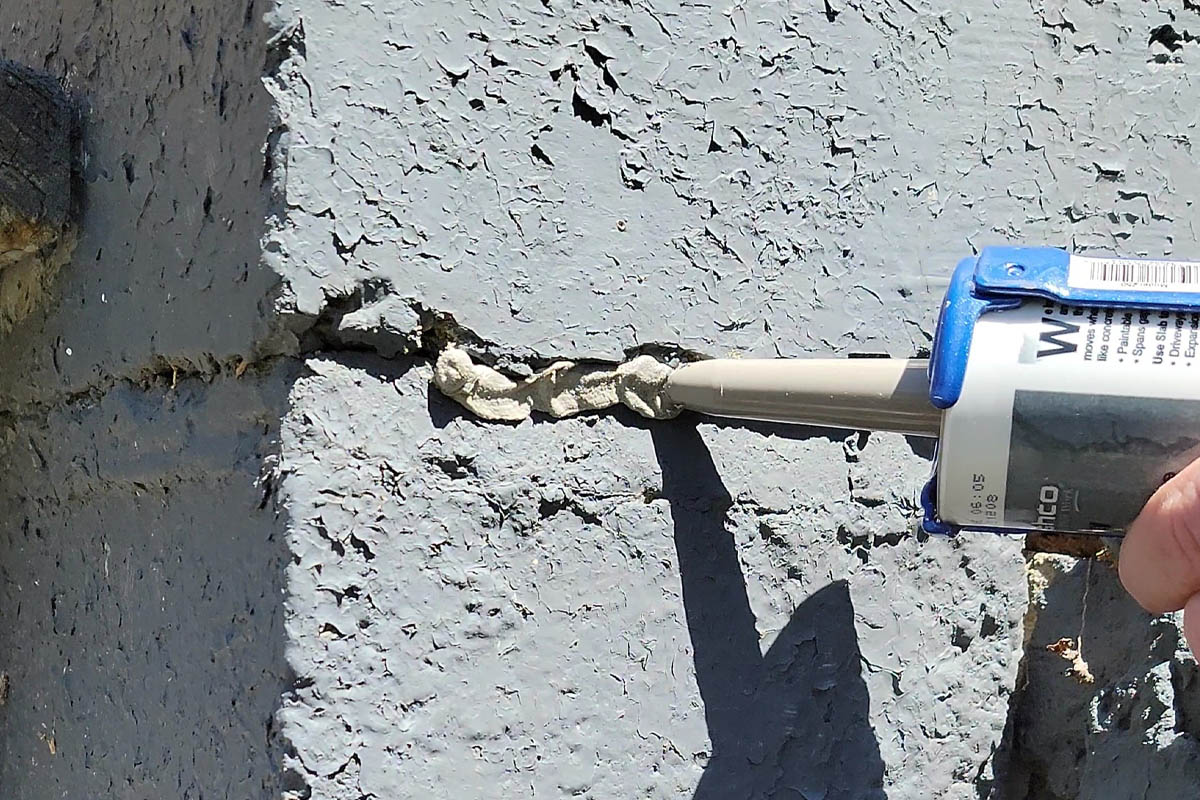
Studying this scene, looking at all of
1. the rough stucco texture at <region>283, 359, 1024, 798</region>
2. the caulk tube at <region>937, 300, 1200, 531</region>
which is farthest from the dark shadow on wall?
the caulk tube at <region>937, 300, 1200, 531</region>

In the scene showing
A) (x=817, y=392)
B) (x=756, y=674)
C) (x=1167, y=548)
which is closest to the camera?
(x=1167, y=548)

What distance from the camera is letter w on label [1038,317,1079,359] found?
0.69 metres

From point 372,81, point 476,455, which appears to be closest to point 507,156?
point 372,81

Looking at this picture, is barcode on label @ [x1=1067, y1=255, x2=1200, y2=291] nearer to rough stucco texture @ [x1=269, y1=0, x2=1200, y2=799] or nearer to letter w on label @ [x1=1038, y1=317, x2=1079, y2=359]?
letter w on label @ [x1=1038, y1=317, x2=1079, y2=359]

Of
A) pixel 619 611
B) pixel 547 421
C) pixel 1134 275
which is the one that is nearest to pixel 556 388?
pixel 547 421

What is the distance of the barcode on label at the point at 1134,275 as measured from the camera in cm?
70

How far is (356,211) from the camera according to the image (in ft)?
2.57

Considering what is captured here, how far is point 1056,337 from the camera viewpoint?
2.29ft

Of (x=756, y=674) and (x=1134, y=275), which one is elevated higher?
(x=1134, y=275)

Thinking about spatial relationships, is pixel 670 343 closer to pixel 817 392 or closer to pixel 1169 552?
pixel 817 392

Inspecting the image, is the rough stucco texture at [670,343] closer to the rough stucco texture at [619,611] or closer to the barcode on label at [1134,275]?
the rough stucco texture at [619,611]

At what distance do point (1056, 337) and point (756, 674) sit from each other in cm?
36

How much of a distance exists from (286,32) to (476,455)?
30 centimetres

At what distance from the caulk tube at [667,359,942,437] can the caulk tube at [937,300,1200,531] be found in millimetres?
40
